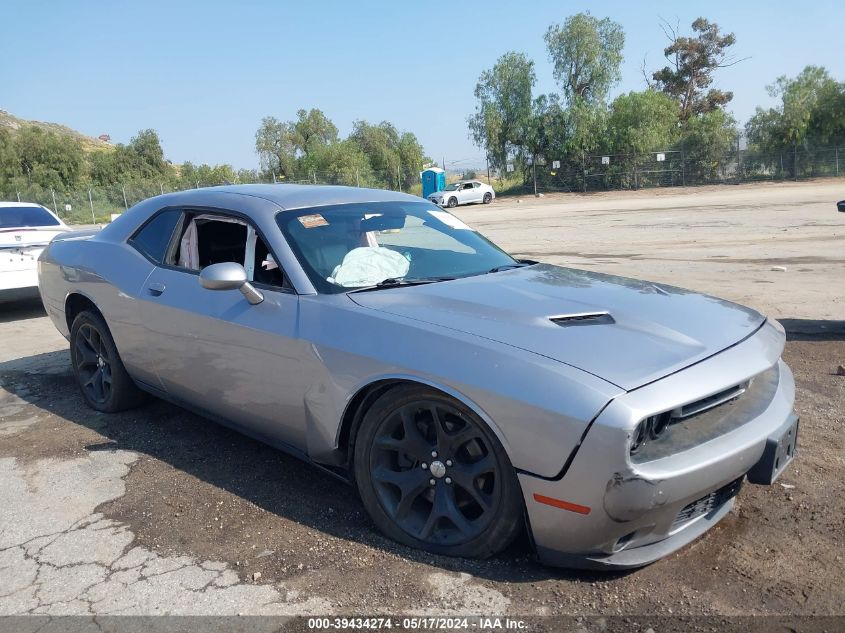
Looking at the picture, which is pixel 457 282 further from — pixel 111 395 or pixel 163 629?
pixel 111 395

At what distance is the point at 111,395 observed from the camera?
15.9 feet

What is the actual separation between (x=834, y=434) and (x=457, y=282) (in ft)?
7.84

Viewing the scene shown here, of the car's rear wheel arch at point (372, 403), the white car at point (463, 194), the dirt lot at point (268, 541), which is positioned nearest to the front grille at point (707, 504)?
the dirt lot at point (268, 541)

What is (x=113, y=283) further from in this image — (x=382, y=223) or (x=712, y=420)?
(x=712, y=420)

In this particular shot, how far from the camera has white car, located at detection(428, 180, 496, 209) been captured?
145 feet

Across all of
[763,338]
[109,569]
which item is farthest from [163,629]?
[763,338]

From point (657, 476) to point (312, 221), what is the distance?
2.24 metres

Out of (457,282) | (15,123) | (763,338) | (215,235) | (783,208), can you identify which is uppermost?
(15,123)

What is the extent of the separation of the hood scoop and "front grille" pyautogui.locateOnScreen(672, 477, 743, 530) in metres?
0.77

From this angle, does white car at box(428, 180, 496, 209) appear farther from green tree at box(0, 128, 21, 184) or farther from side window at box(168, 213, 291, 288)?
side window at box(168, 213, 291, 288)

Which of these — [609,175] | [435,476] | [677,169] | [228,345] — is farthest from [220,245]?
[677,169]

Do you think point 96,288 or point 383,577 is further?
point 96,288

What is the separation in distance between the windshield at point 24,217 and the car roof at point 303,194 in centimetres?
566

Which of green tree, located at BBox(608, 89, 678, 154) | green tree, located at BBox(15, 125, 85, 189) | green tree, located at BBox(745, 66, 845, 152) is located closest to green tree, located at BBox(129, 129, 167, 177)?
green tree, located at BBox(15, 125, 85, 189)
